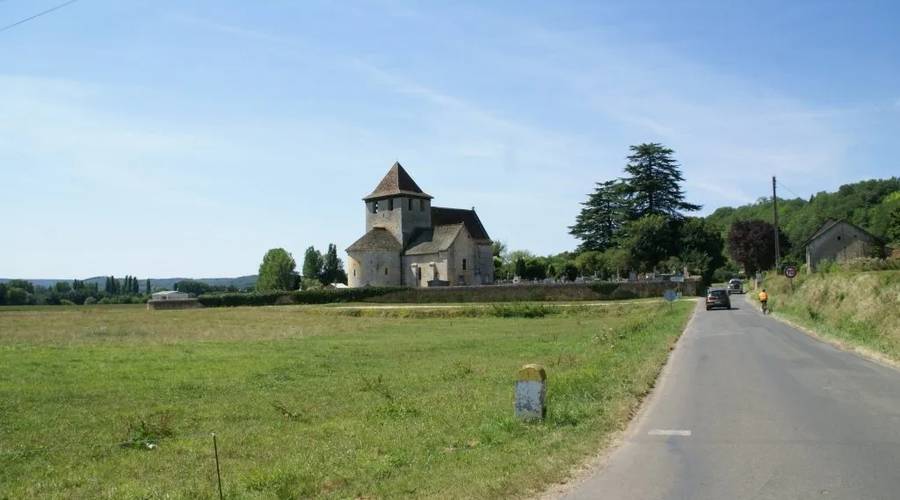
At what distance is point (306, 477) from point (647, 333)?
22368 mm

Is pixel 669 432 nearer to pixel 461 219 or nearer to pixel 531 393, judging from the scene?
pixel 531 393

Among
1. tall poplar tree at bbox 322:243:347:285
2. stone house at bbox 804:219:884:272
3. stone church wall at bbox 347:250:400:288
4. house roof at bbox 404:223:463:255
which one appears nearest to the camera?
stone house at bbox 804:219:884:272

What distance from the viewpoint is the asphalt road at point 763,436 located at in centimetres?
738

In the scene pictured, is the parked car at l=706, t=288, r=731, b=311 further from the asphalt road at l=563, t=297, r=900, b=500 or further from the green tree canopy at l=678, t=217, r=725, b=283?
the green tree canopy at l=678, t=217, r=725, b=283

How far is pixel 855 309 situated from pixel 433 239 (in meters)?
60.5

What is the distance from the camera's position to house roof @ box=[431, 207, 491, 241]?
94.3 meters

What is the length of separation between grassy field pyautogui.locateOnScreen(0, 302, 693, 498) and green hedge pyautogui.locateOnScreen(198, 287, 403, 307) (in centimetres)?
4867

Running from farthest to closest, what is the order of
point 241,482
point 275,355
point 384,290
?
point 384,290
point 275,355
point 241,482

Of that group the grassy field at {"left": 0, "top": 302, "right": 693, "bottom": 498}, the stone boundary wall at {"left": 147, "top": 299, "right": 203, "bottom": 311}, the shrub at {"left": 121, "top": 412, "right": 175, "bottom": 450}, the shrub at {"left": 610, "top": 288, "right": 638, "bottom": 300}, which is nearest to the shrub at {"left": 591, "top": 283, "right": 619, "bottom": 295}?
the shrub at {"left": 610, "top": 288, "right": 638, "bottom": 300}

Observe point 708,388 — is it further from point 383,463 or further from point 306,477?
point 306,477

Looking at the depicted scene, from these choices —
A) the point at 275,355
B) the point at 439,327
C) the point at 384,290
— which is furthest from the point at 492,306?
the point at 275,355

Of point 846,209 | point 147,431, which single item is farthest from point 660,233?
point 147,431

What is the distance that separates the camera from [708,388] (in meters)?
14.7

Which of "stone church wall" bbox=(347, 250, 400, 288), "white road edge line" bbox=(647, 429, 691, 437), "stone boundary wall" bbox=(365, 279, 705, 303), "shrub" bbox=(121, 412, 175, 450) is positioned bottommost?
"shrub" bbox=(121, 412, 175, 450)
